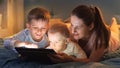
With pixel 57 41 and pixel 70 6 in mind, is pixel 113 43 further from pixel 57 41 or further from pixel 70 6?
pixel 70 6

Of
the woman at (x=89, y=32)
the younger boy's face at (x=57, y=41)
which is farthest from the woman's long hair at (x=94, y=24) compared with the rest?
the younger boy's face at (x=57, y=41)

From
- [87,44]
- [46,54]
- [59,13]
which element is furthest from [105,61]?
[59,13]

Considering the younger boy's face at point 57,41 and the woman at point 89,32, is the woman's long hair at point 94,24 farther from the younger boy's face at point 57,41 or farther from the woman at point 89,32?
the younger boy's face at point 57,41

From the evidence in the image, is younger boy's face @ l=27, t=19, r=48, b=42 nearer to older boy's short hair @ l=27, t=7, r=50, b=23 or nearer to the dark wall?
older boy's short hair @ l=27, t=7, r=50, b=23

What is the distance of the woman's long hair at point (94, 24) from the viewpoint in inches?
40.4

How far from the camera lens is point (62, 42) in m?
1.01

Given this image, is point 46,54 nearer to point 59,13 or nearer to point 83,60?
point 83,60

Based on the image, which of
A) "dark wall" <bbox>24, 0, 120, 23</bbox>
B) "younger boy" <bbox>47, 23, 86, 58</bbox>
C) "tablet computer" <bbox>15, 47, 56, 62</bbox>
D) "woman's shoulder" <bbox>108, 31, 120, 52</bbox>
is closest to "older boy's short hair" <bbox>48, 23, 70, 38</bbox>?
"younger boy" <bbox>47, 23, 86, 58</bbox>

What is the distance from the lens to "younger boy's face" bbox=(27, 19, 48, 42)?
104 centimetres

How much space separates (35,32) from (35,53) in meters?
0.15

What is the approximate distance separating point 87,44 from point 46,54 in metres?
0.22

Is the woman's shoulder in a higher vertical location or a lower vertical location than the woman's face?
lower

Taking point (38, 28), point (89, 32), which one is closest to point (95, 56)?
point (89, 32)

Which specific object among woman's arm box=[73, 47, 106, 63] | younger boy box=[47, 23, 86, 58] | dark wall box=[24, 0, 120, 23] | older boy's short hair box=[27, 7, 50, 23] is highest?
dark wall box=[24, 0, 120, 23]
